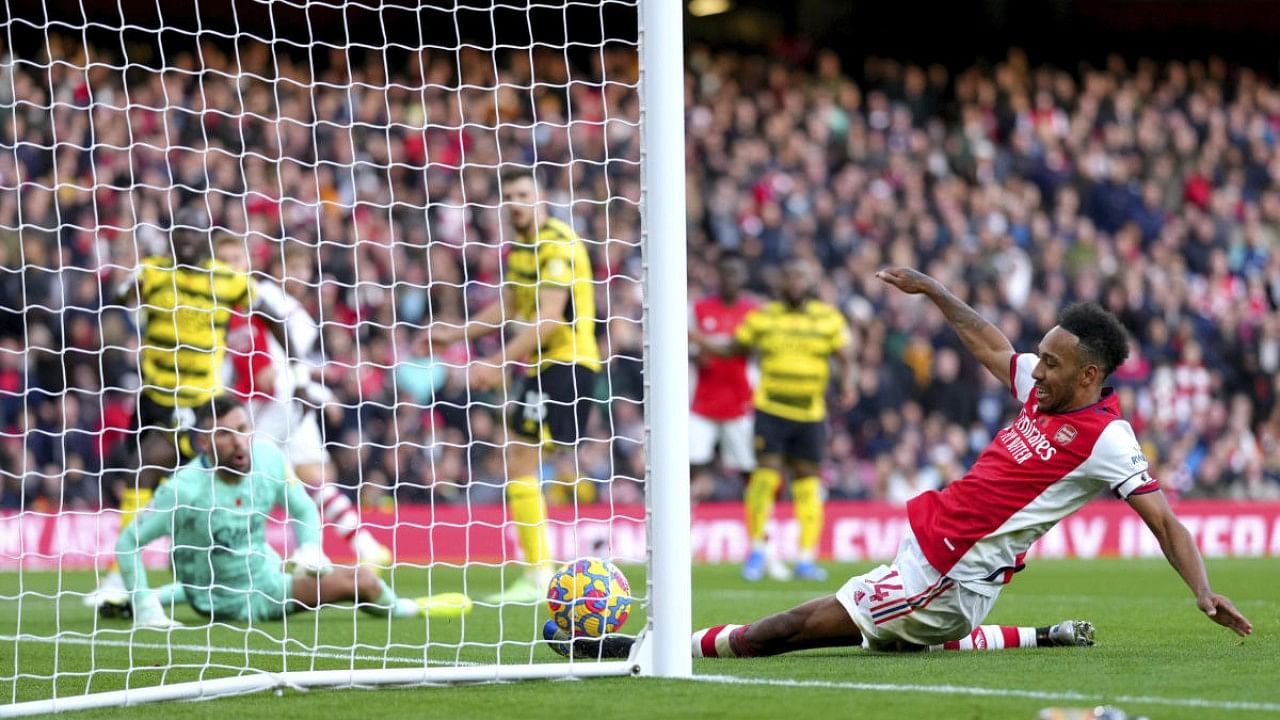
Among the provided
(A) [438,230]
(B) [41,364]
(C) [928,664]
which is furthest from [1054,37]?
(C) [928,664]

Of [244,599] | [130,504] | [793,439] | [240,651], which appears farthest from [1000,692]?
[793,439]

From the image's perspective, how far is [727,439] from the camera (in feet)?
45.2

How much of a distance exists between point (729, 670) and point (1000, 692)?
1.09 m

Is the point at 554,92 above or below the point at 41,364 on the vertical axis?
above

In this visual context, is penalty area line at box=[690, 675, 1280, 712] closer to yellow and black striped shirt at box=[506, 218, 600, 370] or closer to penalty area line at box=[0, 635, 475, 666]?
penalty area line at box=[0, 635, 475, 666]

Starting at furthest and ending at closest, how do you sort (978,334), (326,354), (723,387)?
(326,354)
(723,387)
(978,334)

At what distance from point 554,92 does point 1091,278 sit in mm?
6164

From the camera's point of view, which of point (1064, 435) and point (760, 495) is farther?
point (760, 495)

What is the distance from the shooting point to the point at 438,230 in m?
17.0

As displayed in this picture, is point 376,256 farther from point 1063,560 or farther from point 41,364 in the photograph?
point 1063,560

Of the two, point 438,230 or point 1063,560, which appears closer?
point 1063,560

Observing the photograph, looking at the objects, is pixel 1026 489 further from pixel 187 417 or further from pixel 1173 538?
pixel 187 417

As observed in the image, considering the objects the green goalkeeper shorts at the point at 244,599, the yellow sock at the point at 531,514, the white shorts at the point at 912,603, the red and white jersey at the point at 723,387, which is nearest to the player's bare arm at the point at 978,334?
the white shorts at the point at 912,603

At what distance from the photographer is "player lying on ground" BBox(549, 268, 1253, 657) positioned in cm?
603
